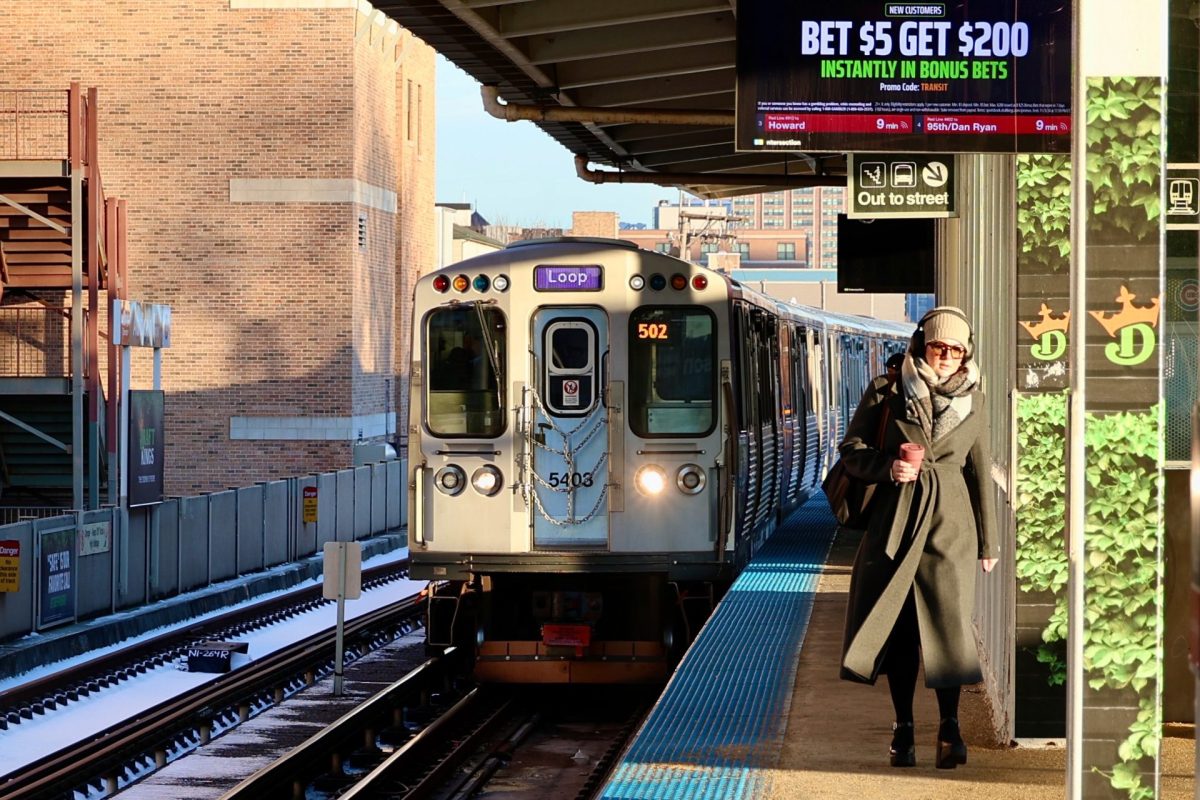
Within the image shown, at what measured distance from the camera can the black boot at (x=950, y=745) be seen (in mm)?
7172

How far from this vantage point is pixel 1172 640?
7410 millimetres

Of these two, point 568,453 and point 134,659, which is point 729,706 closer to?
point 568,453

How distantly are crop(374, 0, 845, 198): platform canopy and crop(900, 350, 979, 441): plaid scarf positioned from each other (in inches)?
190

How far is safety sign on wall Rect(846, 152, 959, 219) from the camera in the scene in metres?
10.7

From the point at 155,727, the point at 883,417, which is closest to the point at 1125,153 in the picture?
the point at 883,417

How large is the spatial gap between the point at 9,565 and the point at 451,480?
5610mm

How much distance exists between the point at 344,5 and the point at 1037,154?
2823 centimetres

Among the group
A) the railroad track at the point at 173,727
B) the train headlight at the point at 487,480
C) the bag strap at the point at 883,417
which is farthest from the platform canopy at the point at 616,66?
the railroad track at the point at 173,727

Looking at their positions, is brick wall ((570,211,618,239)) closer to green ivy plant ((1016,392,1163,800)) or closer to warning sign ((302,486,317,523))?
warning sign ((302,486,317,523))

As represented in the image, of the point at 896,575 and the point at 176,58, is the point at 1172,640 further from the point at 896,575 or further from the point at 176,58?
the point at 176,58

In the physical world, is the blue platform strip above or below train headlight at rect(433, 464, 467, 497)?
below

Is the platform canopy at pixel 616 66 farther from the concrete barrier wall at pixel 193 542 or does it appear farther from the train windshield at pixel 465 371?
the concrete barrier wall at pixel 193 542

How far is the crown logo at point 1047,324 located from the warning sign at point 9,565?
39.4 ft

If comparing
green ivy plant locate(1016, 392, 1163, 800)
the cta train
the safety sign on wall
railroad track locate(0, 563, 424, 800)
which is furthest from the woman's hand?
the cta train
